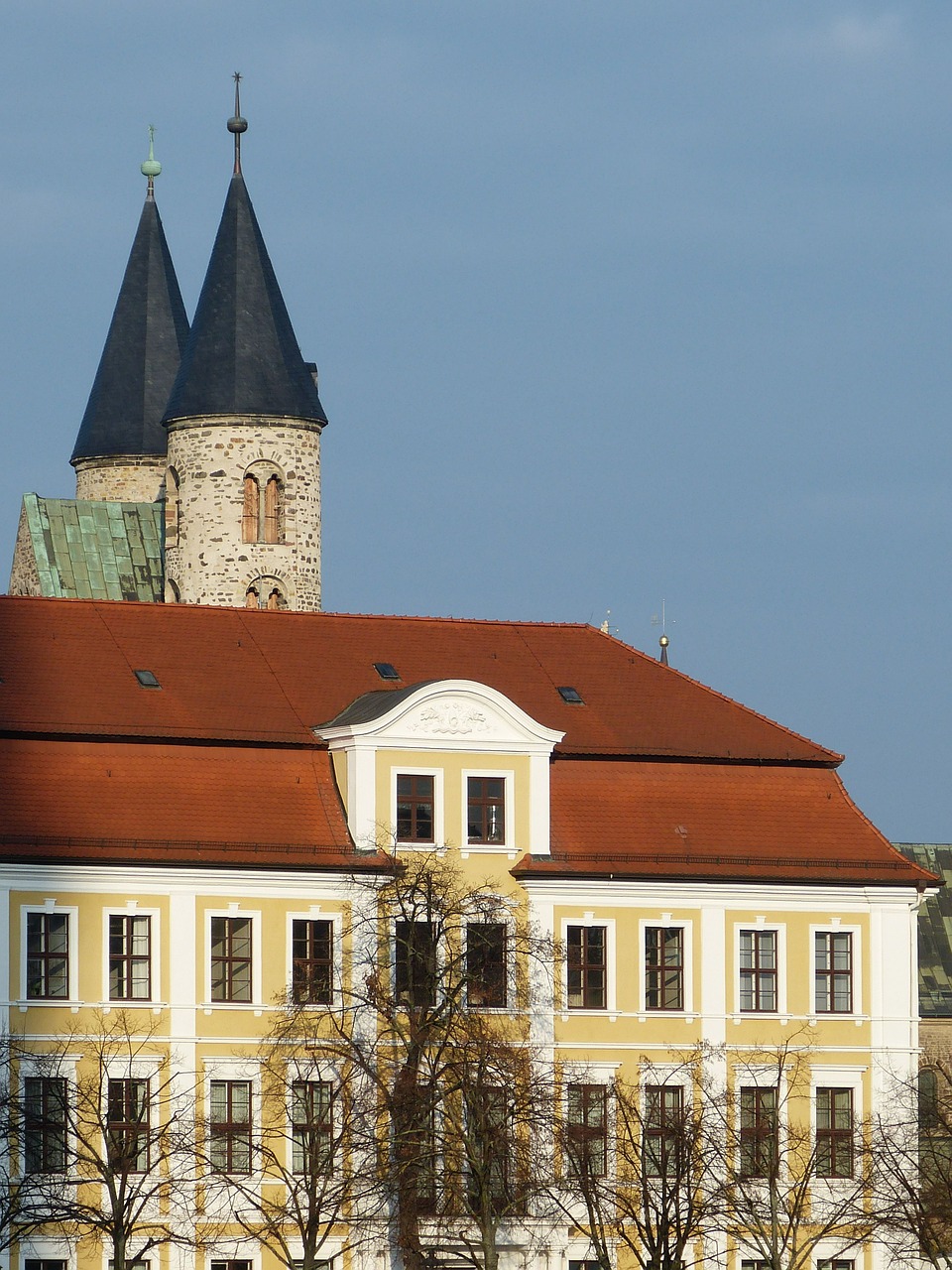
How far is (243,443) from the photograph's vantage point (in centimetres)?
9669

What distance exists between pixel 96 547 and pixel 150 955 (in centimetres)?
3227

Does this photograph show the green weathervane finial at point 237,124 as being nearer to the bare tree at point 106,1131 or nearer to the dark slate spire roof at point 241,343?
the dark slate spire roof at point 241,343

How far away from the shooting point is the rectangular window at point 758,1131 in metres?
71.2

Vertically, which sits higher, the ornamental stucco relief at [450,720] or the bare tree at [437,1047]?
the ornamental stucco relief at [450,720]

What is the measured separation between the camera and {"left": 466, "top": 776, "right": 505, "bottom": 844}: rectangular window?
74.2 metres

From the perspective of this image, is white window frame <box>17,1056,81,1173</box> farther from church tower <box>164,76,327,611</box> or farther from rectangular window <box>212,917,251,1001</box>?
church tower <box>164,76,327,611</box>

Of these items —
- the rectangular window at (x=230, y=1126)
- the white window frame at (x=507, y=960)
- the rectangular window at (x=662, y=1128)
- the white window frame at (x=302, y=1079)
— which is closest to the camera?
the rectangular window at (x=662, y=1128)

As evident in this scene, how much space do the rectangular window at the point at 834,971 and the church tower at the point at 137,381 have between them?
36.4 metres

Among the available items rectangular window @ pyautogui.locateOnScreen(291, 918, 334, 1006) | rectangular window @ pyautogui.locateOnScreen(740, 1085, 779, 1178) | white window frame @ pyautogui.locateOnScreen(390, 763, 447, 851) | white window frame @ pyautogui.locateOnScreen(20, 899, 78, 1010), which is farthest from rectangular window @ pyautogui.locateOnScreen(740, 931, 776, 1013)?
white window frame @ pyautogui.locateOnScreen(20, 899, 78, 1010)

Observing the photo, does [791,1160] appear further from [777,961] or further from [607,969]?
[607,969]

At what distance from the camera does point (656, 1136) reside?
7225 cm

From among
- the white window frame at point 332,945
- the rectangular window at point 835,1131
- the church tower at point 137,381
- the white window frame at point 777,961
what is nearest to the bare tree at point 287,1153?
the white window frame at point 332,945

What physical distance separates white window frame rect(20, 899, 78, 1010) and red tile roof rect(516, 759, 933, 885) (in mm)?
9502

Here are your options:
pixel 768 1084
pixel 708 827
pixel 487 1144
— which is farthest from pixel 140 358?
pixel 487 1144
